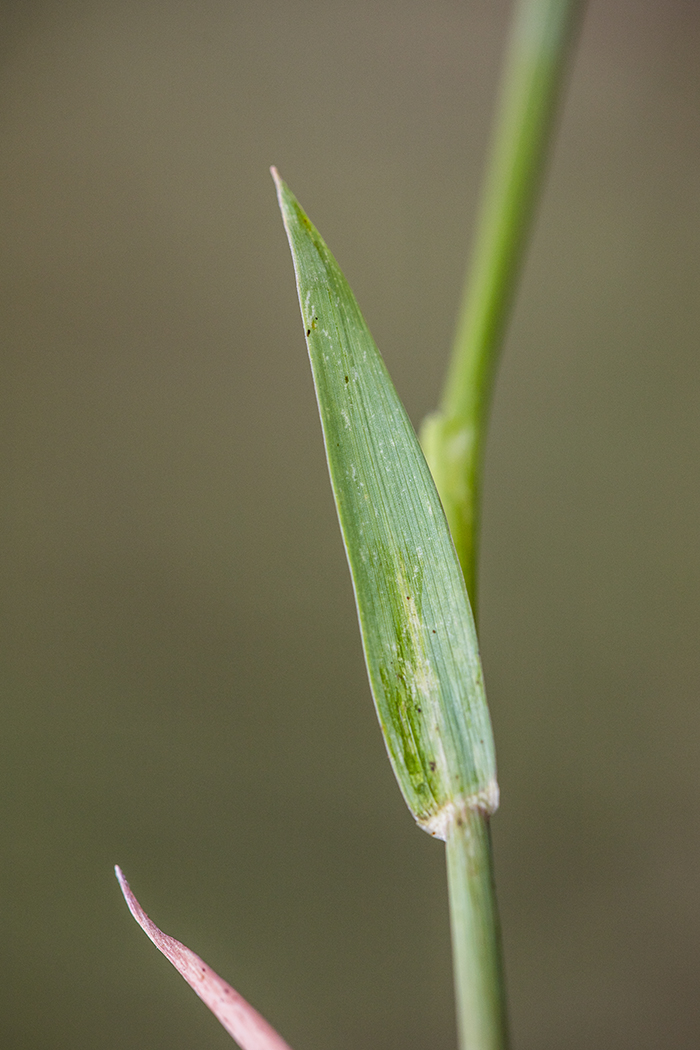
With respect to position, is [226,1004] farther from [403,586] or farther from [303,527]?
[303,527]

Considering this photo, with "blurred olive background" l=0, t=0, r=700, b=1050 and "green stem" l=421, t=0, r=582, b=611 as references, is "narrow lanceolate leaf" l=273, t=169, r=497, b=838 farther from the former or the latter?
"blurred olive background" l=0, t=0, r=700, b=1050

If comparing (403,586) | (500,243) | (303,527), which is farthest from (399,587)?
(303,527)

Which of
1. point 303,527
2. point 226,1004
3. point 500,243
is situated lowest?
point 226,1004

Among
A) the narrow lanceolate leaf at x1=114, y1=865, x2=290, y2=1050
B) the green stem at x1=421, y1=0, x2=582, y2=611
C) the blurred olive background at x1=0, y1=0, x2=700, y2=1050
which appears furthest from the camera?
the blurred olive background at x1=0, y1=0, x2=700, y2=1050

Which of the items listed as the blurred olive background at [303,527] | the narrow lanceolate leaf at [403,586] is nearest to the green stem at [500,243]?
the narrow lanceolate leaf at [403,586]

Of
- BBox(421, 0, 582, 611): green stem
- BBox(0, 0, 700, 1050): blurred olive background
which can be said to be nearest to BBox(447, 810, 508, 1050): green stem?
BBox(421, 0, 582, 611): green stem

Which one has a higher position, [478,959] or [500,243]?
[500,243]

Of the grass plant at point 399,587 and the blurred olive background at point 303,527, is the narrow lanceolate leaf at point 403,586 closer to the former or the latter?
the grass plant at point 399,587
